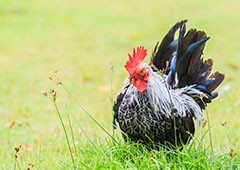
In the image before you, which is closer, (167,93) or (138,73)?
(138,73)

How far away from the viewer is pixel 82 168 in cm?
363

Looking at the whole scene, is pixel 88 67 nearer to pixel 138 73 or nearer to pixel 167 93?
pixel 167 93

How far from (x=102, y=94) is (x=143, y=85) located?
3.33m

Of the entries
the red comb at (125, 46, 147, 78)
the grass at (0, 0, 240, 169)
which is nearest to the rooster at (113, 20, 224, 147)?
the red comb at (125, 46, 147, 78)

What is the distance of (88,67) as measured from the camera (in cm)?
811

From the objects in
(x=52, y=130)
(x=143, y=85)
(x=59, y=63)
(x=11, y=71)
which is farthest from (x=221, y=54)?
(x=143, y=85)

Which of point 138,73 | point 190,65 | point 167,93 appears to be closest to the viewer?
point 138,73

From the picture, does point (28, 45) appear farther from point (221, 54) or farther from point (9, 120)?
point (9, 120)

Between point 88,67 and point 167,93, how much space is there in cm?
444

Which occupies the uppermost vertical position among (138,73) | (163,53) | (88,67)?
(88,67)

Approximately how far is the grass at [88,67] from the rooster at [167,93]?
0.18m

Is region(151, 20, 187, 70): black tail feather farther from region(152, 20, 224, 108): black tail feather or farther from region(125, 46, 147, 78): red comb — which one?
region(125, 46, 147, 78): red comb

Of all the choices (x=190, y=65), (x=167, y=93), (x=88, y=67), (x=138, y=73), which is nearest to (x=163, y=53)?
(x=190, y=65)

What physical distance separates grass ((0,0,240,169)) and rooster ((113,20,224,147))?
0.18 meters
